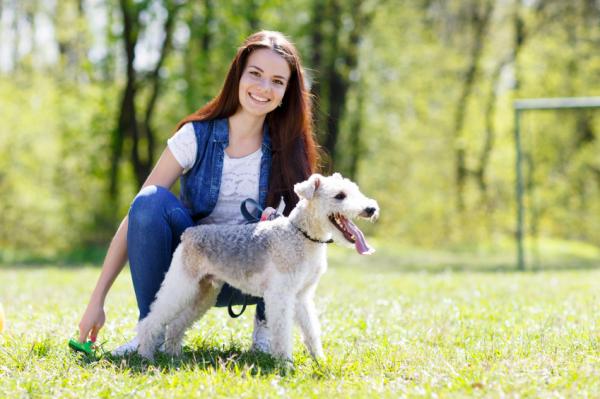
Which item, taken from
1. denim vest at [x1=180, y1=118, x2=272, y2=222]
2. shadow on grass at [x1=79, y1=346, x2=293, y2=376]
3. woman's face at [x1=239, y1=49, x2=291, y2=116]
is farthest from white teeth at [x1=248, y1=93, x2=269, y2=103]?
shadow on grass at [x1=79, y1=346, x2=293, y2=376]

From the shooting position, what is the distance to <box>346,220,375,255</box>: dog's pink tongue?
3.54 meters

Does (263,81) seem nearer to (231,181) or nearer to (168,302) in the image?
(231,181)

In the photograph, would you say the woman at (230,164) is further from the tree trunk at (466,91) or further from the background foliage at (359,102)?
the tree trunk at (466,91)

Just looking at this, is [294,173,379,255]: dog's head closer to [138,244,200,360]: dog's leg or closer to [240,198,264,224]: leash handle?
[240,198,264,224]: leash handle

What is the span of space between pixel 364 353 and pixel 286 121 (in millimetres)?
1555

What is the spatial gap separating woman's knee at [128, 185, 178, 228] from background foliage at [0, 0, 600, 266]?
12.5m

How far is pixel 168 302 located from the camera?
150 inches

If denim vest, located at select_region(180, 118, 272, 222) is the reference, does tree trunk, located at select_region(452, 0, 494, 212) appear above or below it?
above

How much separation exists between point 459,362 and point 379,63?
68.8 feet

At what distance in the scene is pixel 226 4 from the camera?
17438 millimetres

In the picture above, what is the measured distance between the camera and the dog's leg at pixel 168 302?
3809mm

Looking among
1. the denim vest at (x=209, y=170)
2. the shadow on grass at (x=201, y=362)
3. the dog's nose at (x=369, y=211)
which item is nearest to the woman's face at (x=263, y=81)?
the denim vest at (x=209, y=170)

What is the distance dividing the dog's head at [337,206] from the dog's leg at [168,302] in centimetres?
79

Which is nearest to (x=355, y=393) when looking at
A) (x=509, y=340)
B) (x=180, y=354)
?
(x=180, y=354)
